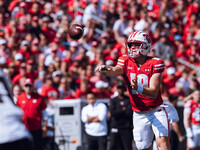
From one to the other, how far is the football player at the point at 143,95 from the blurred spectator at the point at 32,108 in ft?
10.3

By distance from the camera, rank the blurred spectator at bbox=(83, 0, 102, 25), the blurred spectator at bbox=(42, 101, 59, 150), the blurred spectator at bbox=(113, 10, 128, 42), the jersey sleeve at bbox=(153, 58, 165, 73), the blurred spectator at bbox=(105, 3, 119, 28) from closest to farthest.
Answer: the jersey sleeve at bbox=(153, 58, 165, 73), the blurred spectator at bbox=(42, 101, 59, 150), the blurred spectator at bbox=(113, 10, 128, 42), the blurred spectator at bbox=(83, 0, 102, 25), the blurred spectator at bbox=(105, 3, 119, 28)

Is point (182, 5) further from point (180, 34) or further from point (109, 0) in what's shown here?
point (109, 0)

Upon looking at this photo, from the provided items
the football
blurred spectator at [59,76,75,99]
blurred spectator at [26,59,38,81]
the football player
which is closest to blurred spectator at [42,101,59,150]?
blurred spectator at [59,76,75,99]

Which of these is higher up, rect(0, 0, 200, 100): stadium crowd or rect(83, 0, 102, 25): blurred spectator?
rect(83, 0, 102, 25): blurred spectator

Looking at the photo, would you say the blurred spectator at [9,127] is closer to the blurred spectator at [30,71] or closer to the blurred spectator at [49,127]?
the blurred spectator at [49,127]

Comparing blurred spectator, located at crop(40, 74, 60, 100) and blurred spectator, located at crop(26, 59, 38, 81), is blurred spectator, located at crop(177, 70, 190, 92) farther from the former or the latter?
blurred spectator, located at crop(26, 59, 38, 81)

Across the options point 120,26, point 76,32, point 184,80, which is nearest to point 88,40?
point 120,26

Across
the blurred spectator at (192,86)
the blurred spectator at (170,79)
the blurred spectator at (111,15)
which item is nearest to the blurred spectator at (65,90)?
the blurred spectator at (170,79)

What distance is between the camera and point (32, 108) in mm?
8820

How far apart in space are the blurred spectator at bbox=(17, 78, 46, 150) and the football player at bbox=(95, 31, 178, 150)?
3147mm

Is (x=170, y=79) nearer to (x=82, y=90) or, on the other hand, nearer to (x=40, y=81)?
(x=82, y=90)

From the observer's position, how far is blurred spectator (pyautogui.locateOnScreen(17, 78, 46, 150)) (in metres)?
8.77

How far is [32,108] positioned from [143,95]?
3490 millimetres

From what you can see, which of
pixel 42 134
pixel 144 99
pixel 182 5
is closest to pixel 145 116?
pixel 144 99
